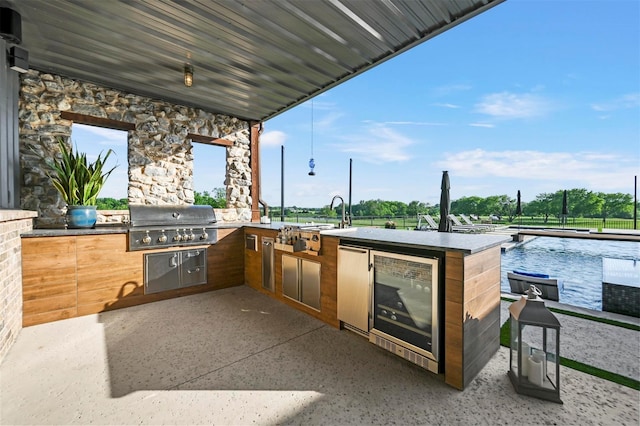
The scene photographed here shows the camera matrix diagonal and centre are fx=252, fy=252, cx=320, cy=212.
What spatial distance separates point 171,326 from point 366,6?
3.63 m

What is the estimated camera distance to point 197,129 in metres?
4.54

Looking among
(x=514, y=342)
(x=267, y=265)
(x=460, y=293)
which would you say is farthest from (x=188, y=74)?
(x=514, y=342)

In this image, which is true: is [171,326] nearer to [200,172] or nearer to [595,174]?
[200,172]

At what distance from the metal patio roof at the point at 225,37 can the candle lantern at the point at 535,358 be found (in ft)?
8.10

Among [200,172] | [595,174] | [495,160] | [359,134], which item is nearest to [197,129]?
[200,172]

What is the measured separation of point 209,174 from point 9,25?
2914mm

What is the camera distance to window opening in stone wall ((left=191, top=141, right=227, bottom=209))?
4.57m

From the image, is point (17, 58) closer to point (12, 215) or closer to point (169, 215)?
point (12, 215)

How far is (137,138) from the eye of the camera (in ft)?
13.0

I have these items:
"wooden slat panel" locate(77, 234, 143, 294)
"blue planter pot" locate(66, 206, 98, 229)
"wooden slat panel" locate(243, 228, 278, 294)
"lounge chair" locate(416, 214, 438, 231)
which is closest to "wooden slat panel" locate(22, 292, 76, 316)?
"wooden slat panel" locate(77, 234, 143, 294)

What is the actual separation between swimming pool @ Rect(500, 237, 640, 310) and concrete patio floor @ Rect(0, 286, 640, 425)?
2673mm

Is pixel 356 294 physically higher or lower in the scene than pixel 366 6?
lower

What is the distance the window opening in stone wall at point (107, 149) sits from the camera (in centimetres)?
346

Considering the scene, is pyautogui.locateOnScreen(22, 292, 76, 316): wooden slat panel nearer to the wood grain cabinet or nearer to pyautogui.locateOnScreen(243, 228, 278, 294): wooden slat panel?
Answer: the wood grain cabinet
